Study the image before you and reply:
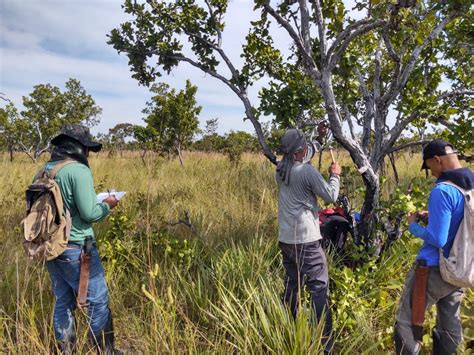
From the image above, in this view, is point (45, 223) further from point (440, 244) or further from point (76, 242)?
point (440, 244)

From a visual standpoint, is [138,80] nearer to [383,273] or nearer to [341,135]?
[341,135]

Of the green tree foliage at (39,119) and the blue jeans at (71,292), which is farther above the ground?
the green tree foliage at (39,119)

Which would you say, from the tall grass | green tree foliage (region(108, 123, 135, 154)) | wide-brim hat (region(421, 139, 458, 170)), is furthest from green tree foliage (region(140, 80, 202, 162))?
wide-brim hat (region(421, 139, 458, 170))

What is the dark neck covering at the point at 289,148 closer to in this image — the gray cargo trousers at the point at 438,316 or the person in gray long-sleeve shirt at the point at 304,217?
the person in gray long-sleeve shirt at the point at 304,217

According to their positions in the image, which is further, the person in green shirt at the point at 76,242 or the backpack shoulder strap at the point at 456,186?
the person in green shirt at the point at 76,242

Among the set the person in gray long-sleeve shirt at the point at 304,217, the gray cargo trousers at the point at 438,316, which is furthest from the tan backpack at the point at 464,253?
the person in gray long-sleeve shirt at the point at 304,217

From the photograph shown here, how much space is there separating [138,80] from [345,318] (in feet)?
12.8

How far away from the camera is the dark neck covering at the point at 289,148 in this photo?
274cm

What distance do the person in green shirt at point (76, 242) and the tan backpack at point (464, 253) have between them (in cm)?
233

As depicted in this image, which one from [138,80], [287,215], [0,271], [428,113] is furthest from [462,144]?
[0,271]

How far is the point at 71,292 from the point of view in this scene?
2.54 m

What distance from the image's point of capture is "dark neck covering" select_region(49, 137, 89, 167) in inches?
93.7

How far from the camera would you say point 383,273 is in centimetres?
327

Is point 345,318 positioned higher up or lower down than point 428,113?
lower down
